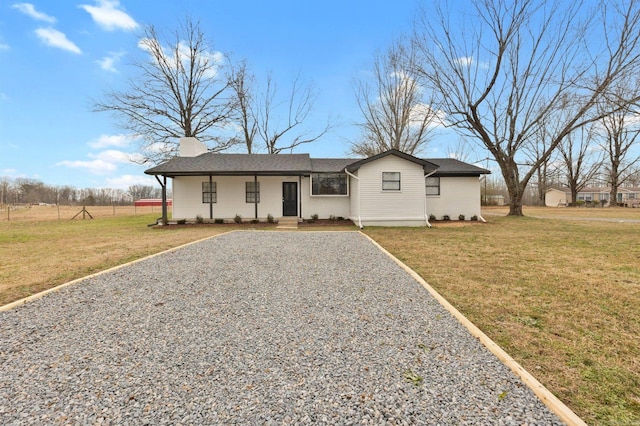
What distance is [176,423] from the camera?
72.4 inches

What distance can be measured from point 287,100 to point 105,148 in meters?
15.2

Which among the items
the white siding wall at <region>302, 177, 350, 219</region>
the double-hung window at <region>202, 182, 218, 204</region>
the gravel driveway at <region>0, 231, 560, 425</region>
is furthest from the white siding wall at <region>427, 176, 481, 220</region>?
the gravel driveway at <region>0, 231, 560, 425</region>

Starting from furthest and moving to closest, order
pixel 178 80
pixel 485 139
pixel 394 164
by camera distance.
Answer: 1. pixel 178 80
2. pixel 485 139
3. pixel 394 164

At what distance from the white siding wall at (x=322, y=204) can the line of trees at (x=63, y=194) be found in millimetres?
39666

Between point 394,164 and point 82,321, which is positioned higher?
point 394,164

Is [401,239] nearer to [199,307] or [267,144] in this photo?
[199,307]

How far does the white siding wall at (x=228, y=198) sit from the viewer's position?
52.8 feet


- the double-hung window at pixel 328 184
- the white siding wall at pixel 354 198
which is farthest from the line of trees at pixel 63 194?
the white siding wall at pixel 354 198

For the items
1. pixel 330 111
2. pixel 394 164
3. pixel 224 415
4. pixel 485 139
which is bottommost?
pixel 224 415

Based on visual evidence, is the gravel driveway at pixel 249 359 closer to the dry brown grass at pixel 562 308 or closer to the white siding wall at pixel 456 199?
the dry brown grass at pixel 562 308

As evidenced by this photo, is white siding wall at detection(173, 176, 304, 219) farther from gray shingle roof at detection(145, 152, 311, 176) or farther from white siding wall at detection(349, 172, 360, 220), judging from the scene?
white siding wall at detection(349, 172, 360, 220)

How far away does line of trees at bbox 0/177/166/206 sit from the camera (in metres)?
47.4

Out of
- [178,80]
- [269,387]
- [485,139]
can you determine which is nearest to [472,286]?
[269,387]

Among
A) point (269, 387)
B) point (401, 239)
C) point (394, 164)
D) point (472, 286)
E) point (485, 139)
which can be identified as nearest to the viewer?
point (269, 387)
